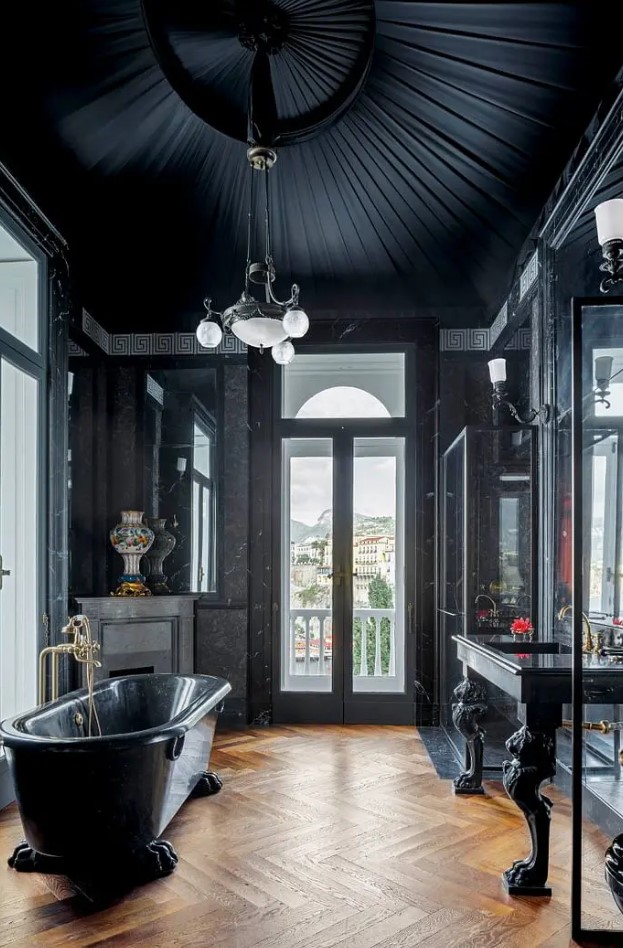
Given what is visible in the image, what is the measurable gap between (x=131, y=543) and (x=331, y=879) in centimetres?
300

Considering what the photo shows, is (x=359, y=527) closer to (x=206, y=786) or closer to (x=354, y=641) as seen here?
(x=354, y=641)

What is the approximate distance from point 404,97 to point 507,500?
2239mm

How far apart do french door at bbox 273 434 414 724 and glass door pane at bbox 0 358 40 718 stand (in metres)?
1.98

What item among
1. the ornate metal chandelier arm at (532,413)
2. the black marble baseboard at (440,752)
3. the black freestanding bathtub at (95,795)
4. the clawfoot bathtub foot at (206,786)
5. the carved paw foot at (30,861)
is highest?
the ornate metal chandelier arm at (532,413)

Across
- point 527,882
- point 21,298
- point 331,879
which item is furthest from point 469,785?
point 21,298

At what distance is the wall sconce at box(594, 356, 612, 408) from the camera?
2936mm

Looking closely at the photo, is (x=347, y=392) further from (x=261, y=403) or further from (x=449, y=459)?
(x=449, y=459)

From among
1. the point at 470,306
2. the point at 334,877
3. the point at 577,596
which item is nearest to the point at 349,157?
the point at 470,306

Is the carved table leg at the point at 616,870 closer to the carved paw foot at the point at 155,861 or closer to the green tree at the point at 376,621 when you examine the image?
the carved paw foot at the point at 155,861

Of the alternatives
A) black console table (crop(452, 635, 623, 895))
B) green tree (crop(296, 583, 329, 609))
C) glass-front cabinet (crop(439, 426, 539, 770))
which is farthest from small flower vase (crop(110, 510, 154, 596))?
black console table (crop(452, 635, 623, 895))

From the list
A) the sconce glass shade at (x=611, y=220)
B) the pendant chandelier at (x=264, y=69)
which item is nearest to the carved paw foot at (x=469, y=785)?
the pendant chandelier at (x=264, y=69)

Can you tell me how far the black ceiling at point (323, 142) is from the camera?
275cm

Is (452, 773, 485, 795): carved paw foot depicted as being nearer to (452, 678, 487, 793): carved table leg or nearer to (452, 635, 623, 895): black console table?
(452, 678, 487, 793): carved table leg

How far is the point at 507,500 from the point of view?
14.0 ft
